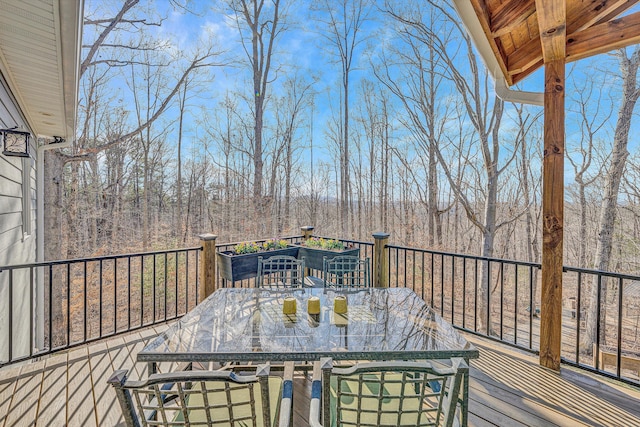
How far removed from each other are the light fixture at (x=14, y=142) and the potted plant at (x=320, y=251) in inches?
134

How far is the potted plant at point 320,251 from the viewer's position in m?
4.55

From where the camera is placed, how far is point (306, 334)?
5.49ft

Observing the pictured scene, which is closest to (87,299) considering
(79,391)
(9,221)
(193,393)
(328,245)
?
(9,221)

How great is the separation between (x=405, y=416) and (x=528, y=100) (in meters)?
3.25

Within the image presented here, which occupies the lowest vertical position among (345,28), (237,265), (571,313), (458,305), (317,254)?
(458,305)

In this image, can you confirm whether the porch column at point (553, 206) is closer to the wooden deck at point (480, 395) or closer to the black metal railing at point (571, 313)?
the wooden deck at point (480, 395)

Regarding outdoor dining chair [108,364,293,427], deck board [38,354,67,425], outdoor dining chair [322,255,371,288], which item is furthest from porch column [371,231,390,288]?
deck board [38,354,67,425]

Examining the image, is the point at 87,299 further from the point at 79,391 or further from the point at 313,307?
the point at 313,307

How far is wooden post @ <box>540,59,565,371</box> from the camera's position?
2.50 m

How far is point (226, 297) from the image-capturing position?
91.7 inches

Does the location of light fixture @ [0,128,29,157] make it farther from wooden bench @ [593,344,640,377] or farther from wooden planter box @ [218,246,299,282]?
wooden bench @ [593,344,640,377]

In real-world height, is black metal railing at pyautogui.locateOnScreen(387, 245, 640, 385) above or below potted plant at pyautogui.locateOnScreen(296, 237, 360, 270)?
below

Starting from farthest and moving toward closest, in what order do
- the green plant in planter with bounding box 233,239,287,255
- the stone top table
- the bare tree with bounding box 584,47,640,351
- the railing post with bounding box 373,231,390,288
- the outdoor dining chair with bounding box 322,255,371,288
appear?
the bare tree with bounding box 584,47,640,351 → the green plant in planter with bounding box 233,239,287,255 → the railing post with bounding box 373,231,390,288 → the outdoor dining chair with bounding box 322,255,371,288 → the stone top table

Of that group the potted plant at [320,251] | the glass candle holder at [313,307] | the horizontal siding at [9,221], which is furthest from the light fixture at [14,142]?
the potted plant at [320,251]
